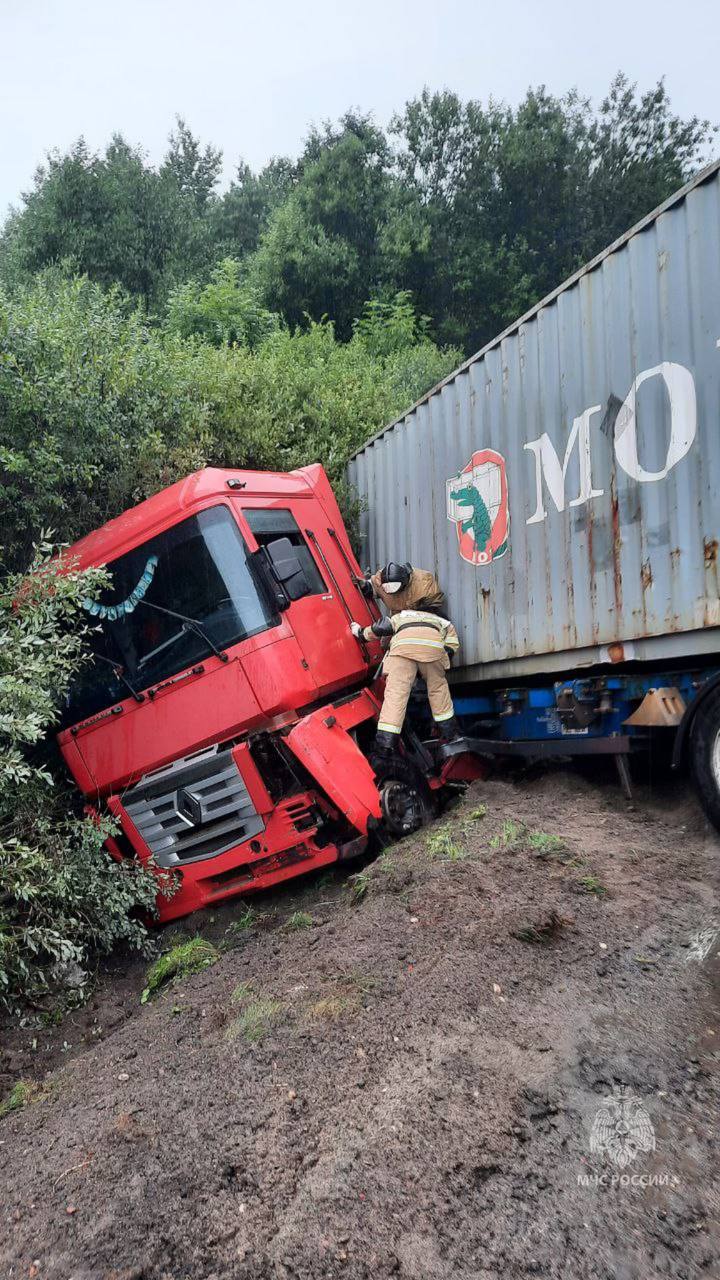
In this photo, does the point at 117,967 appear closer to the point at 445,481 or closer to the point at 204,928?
the point at 204,928

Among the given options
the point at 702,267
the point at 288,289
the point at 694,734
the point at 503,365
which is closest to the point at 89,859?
the point at 694,734

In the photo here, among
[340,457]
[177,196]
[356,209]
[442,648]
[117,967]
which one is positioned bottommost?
[117,967]

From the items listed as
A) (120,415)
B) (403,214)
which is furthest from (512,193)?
(120,415)

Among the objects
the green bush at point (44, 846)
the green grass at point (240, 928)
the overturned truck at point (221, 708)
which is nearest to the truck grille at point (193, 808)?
the overturned truck at point (221, 708)

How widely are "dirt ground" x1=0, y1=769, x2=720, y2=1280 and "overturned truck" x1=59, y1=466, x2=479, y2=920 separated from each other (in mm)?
897

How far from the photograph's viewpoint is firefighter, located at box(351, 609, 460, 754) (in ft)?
19.7

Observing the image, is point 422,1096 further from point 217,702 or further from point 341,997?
point 217,702

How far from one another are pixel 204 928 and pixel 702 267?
15.4 feet

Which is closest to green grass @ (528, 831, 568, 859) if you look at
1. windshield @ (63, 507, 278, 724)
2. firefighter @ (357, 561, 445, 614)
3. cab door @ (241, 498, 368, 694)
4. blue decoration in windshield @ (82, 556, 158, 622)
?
cab door @ (241, 498, 368, 694)

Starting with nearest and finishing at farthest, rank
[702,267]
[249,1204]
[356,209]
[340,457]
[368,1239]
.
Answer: [368,1239] → [249,1204] → [702,267] → [340,457] → [356,209]

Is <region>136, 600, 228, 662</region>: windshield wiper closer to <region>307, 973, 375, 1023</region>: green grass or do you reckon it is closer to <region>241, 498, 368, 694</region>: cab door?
<region>241, 498, 368, 694</region>: cab door

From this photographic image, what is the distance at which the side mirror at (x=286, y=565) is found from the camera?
541 centimetres

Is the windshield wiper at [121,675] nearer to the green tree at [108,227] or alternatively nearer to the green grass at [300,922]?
the green grass at [300,922]

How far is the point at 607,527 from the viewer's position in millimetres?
4996
